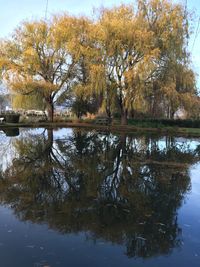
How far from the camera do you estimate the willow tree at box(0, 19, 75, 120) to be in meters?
35.5

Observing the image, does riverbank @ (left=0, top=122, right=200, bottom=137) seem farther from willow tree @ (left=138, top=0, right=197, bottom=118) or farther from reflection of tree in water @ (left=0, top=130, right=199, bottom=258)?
reflection of tree in water @ (left=0, top=130, right=199, bottom=258)

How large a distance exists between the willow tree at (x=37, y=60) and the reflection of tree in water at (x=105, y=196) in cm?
2402

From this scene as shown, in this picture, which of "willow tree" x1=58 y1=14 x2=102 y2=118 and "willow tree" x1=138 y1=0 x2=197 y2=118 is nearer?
"willow tree" x1=138 y1=0 x2=197 y2=118

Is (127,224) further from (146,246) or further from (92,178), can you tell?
(92,178)

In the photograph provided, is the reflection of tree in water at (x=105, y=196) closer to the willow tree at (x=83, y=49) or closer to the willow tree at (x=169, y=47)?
the willow tree at (x=169, y=47)

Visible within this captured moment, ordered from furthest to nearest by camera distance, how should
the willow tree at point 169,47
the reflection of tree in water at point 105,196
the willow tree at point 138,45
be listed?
the willow tree at point 169,47 < the willow tree at point 138,45 < the reflection of tree in water at point 105,196

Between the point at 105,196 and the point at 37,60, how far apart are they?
31.0 meters

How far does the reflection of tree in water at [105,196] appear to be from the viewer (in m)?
5.41

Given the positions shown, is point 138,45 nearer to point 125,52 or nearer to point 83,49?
point 125,52

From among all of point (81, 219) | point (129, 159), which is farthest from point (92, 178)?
point (129, 159)

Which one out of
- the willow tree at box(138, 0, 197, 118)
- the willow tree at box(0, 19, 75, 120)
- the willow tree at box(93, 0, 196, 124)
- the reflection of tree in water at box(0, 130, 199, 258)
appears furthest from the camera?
the willow tree at box(0, 19, 75, 120)

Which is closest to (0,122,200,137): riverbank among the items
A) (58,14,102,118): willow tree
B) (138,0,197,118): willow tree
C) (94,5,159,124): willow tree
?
(94,5,159,124): willow tree

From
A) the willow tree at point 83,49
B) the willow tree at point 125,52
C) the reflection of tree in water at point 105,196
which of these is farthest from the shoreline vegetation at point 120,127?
the reflection of tree in water at point 105,196

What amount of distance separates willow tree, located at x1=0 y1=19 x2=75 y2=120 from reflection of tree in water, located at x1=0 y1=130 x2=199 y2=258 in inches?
946
